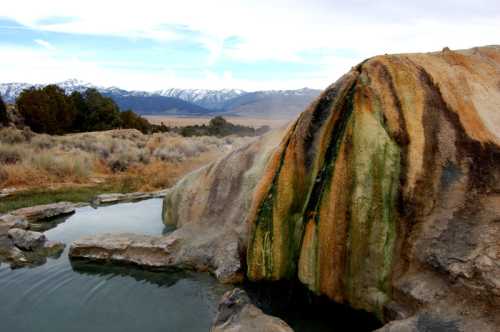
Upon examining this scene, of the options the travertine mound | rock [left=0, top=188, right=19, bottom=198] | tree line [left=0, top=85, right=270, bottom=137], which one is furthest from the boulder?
tree line [left=0, top=85, right=270, bottom=137]

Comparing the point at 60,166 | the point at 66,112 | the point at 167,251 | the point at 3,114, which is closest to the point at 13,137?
the point at 60,166

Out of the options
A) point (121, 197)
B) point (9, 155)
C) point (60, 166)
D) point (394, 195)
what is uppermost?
point (394, 195)

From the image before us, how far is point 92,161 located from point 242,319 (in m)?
16.9

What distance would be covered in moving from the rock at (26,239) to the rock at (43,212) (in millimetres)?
A: 2180

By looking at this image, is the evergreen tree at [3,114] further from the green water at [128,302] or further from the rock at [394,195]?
the rock at [394,195]

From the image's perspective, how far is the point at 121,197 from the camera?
13273 millimetres

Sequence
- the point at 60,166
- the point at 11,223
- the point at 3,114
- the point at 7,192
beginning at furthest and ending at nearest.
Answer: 1. the point at 3,114
2. the point at 60,166
3. the point at 7,192
4. the point at 11,223

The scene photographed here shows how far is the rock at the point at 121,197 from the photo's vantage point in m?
12.8

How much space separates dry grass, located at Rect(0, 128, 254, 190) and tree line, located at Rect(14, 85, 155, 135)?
26.2 ft

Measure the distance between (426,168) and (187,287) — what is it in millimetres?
3811

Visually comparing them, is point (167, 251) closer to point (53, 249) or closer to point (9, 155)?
point (53, 249)

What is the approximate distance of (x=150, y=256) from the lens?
24.9 ft

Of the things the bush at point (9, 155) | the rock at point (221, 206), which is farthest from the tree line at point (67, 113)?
the rock at point (221, 206)

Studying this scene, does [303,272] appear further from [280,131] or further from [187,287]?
[280,131]
